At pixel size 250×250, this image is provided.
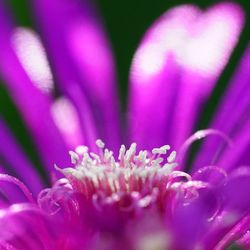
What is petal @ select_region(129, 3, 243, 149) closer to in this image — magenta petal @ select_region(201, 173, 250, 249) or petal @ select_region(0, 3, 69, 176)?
petal @ select_region(0, 3, 69, 176)

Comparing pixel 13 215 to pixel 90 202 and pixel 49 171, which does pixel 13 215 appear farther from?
pixel 49 171

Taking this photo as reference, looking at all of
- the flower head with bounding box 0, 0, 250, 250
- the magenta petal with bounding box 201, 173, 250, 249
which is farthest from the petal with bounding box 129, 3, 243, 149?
the magenta petal with bounding box 201, 173, 250, 249

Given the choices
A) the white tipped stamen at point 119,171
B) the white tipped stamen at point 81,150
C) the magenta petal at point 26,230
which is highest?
the white tipped stamen at point 81,150

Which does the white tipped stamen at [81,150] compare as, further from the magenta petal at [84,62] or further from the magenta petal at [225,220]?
the magenta petal at [225,220]

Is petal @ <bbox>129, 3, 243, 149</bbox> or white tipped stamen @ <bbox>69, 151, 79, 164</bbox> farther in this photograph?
petal @ <bbox>129, 3, 243, 149</bbox>

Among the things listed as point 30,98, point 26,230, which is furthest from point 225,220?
point 30,98

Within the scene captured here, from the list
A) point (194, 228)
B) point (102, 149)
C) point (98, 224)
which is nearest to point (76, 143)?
point (102, 149)

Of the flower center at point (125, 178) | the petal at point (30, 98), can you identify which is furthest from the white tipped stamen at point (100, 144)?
the petal at point (30, 98)
